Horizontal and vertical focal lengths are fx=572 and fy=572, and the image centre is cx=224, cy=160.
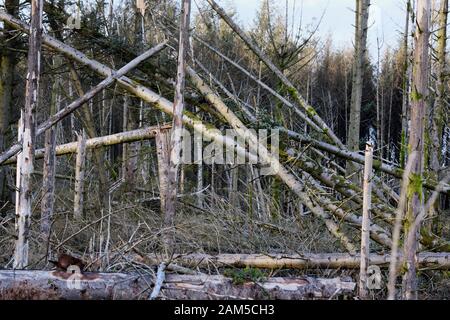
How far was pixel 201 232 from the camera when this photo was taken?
6.18 metres

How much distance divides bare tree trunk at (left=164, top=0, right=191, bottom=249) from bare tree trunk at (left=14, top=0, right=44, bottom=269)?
1507 mm

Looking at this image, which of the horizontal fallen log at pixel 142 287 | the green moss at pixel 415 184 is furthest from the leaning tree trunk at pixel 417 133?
the horizontal fallen log at pixel 142 287

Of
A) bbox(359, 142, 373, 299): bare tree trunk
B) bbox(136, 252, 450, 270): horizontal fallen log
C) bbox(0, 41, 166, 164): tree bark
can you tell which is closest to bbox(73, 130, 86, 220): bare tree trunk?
bbox(0, 41, 166, 164): tree bark

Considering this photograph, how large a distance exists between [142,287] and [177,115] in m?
2.52

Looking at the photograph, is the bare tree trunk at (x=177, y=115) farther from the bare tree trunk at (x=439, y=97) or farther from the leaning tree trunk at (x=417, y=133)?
the bare tree trunk at (x=439, y=97)

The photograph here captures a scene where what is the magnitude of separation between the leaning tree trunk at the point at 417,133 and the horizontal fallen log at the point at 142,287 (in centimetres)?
61

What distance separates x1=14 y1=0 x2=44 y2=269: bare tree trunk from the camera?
4.83m

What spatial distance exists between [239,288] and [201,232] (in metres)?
2.05

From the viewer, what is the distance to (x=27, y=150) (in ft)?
16.3

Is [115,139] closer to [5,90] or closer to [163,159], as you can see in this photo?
[163,159]

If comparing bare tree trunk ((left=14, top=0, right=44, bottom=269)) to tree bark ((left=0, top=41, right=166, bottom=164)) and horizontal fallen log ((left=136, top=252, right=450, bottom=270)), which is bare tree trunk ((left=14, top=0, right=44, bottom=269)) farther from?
horizontal fallen log ((left=136, top=252, right=450, bottom=270))

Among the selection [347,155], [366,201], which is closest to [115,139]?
[347,155]
